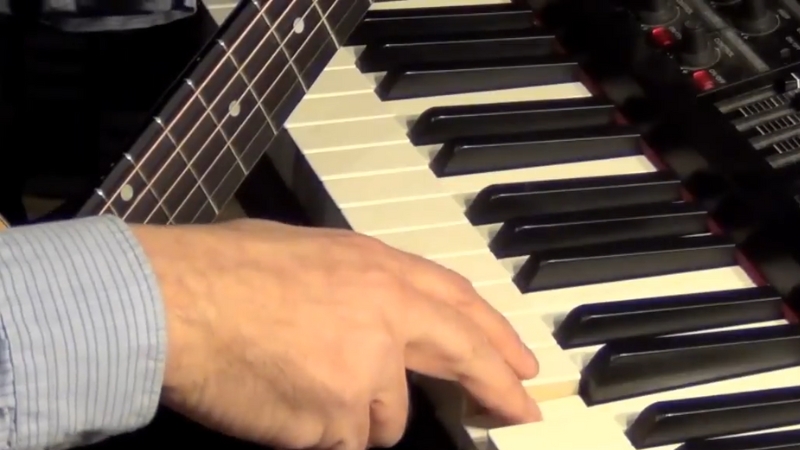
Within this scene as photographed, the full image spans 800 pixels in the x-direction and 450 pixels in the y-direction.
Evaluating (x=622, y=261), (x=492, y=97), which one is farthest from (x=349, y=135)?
(x=622, y=261)

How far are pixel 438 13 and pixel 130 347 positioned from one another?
53 cm

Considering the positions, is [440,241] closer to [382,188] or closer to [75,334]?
[382,188]

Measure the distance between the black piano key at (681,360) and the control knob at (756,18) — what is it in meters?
0.27

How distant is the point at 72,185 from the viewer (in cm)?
146

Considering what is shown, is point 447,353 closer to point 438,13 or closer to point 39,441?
point 39,441

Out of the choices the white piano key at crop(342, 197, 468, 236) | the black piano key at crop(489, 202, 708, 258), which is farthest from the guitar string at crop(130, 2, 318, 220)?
the black piano key at crop(489, 202, 708, 258)

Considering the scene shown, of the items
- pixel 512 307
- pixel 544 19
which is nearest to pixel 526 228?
pixel 512 307

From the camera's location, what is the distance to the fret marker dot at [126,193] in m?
0.80

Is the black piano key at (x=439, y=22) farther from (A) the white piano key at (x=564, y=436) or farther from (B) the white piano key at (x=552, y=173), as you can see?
(A) the white piano key at (x=564, y=436)

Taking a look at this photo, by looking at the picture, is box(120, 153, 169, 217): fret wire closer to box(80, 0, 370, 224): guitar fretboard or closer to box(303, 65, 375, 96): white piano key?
box(80, 0, 370, 224): guitar fretboard

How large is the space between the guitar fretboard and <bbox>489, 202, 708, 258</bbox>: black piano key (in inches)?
8.4

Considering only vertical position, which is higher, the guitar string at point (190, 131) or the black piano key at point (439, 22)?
the black piano key at point (439, 22)

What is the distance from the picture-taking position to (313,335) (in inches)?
26.4

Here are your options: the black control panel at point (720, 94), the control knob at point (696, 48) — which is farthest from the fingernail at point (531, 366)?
the control knob at point (696, 48)
